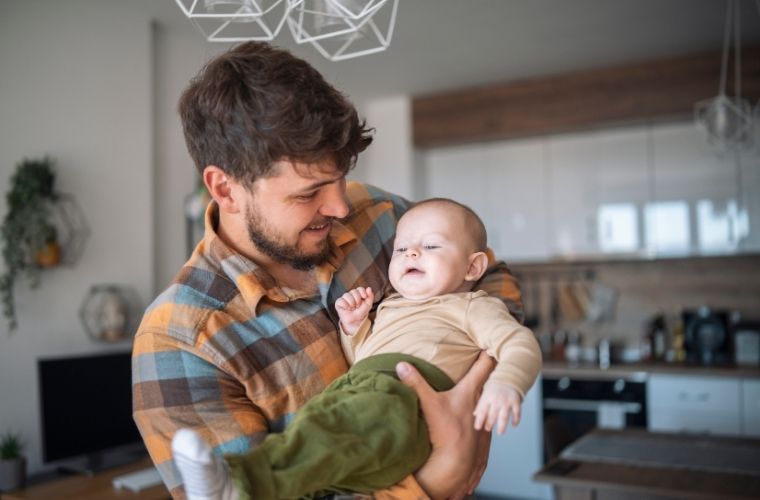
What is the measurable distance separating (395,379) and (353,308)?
21cm

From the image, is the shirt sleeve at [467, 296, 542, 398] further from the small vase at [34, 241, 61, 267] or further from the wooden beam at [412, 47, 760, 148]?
the wooden beam at [412, 47, 760, 148]

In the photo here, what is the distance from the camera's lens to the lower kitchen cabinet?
467 centimetres

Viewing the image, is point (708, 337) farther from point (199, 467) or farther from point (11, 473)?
point (199, 467)

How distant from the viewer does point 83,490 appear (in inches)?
110

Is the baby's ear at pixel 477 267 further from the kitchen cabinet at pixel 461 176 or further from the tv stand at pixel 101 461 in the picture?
the kitchen cabinet at pixel 461 176

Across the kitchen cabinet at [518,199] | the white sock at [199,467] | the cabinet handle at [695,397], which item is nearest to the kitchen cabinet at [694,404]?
the cabinet handle at [695,397]

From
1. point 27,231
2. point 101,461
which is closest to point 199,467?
point 27,231

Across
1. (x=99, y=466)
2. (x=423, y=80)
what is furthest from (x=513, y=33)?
(x=99, y=466)

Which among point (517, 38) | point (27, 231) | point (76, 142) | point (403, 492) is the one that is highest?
point (517, 38)

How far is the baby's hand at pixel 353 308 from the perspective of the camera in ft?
4.34

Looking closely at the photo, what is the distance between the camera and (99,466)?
123 inches

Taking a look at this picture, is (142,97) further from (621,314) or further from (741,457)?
(621,314)

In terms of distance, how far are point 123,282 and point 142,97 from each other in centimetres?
90

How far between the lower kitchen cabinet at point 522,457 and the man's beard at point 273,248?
141 inches
